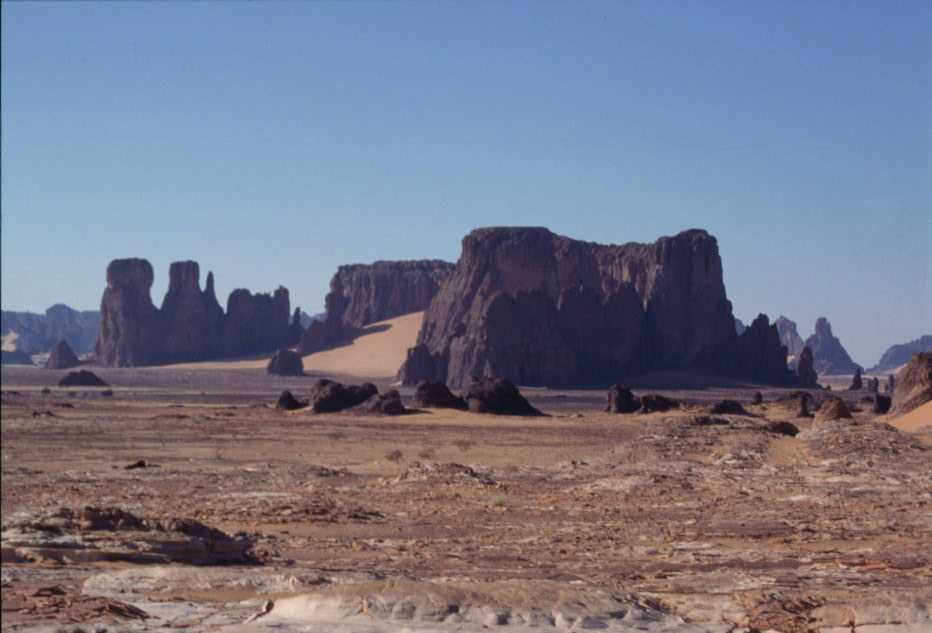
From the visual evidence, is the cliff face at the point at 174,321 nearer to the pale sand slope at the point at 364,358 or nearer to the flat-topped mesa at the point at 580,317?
the pale sand slope at the point at 364,358

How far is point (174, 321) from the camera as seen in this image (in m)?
166

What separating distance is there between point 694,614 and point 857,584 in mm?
2612

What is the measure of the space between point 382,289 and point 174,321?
109ft

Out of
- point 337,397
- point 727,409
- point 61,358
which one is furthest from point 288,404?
point 61,358

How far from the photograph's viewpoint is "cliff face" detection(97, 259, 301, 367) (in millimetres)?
161750

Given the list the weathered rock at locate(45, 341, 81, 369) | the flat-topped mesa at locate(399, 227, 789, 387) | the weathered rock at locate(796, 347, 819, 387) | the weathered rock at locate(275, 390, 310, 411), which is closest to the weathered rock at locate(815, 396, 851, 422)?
the weathered rock at locate(275, 390, 310, 411)

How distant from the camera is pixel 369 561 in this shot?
1580 cm

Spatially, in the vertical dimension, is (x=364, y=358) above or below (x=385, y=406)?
above

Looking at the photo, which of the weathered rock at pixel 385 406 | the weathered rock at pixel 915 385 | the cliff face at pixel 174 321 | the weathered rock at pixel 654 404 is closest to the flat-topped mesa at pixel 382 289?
the cliff face at pixel 174 321

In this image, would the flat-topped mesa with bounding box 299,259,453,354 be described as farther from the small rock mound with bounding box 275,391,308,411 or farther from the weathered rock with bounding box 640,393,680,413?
the weathered rock with bounding box 640,393,680,413

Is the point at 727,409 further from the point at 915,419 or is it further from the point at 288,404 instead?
the point at 288,404

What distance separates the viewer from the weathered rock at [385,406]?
5316 cm

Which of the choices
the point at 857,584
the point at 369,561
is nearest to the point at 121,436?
the point at 369,561

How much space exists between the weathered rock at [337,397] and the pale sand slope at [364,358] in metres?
86.7
